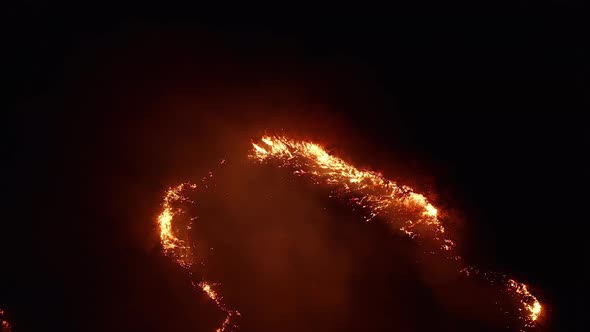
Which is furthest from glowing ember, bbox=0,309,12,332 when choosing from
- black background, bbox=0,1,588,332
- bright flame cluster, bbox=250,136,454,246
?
bright flame cluster, bbox=250,136,454,246

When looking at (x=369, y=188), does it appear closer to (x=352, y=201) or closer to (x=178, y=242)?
(x=352, y=201)

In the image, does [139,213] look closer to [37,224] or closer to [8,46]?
[37,224]

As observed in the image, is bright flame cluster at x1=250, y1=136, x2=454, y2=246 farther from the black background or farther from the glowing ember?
the glowing ember

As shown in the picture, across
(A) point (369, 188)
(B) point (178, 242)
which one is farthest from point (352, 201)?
(B) point (178, 242)

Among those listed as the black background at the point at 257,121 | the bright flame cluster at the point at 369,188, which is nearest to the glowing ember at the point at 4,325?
the black background at the point at 257,121

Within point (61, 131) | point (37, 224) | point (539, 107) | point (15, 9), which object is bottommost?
point (37, 224)

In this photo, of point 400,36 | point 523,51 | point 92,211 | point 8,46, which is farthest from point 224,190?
point 523,51
